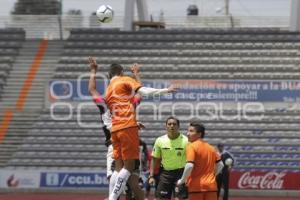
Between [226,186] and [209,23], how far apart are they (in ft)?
58.1

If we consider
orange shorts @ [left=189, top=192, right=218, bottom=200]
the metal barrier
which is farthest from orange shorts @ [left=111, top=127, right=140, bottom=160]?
the metal barrier

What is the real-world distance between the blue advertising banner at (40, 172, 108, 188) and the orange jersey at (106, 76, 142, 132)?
52.1 feet

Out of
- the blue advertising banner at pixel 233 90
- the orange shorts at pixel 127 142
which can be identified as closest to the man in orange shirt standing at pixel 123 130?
the orange shorts at pixel 127 142

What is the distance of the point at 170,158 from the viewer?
42.4 ft

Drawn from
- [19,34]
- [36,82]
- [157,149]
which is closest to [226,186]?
[157,149]

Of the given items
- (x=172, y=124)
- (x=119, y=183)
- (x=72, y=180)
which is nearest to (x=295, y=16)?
(x=72, y=180)

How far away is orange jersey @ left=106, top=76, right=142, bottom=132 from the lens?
34.1ft

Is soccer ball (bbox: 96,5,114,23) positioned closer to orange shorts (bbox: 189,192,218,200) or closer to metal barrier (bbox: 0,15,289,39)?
orange shorts (bbox: 189,192,218,200)

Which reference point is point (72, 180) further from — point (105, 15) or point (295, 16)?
point (295, 16)

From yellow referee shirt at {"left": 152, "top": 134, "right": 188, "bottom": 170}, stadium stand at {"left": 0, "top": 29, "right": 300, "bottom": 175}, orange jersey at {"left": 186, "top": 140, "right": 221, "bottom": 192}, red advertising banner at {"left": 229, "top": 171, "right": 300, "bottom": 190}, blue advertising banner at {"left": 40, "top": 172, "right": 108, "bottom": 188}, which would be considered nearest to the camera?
orange jersey at {"left": 186, "top": 140, "right": 221, "bottom": 192}

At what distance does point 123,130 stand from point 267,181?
1633 centimetres

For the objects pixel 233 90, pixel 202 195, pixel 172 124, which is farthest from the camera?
pixel 233 90

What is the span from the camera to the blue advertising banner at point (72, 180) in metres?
26.2

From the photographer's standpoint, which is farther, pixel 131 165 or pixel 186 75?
pixel 186 75
